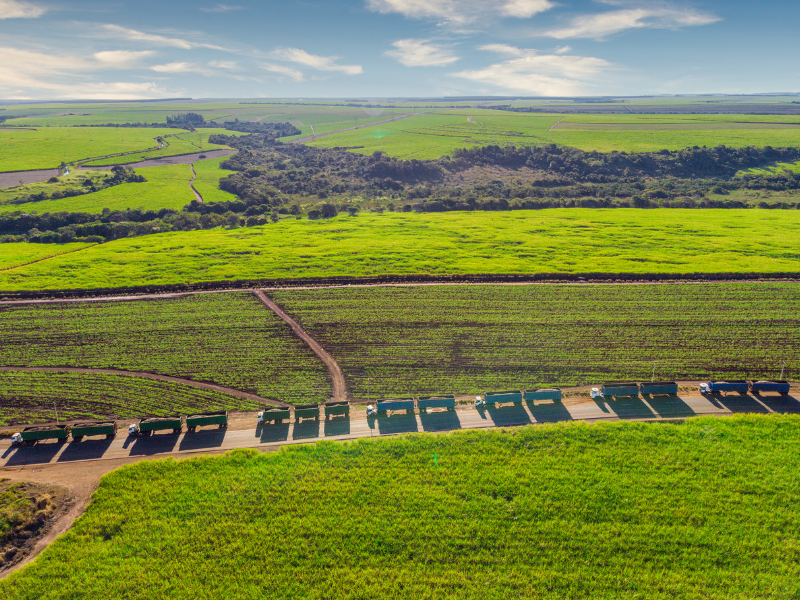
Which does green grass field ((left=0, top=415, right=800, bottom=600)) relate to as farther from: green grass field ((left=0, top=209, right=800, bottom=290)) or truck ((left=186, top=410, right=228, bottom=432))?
green grass field ((left=0, top=209, right=800, bottom=290))

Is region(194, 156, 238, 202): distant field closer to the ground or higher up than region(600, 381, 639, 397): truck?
higher up

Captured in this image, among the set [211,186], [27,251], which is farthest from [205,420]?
[211,186]

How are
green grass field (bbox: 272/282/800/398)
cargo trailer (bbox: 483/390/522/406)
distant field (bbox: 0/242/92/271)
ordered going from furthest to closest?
1. distant field (bbox: 0/242/92/271)
2. green grass field (bbox: 272/282/800/398)
3. cargo trailer (bbox: 483/390/522/406)

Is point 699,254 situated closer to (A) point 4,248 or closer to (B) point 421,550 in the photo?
(B) point 421,550

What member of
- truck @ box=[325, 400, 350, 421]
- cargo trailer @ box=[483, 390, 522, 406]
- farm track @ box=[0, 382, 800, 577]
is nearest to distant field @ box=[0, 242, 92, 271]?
farm track @ box=[0, 382, 800, 577]

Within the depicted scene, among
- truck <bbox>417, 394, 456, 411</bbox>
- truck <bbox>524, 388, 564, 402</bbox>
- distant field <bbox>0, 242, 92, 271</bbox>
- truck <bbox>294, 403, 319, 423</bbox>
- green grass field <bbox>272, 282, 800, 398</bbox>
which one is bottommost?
truck <bbox>294, 403, 319, 423</bbox>

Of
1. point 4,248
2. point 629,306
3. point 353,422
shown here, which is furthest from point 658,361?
point 4,248

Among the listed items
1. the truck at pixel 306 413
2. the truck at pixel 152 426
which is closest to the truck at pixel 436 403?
the truck at pixel 306 413
